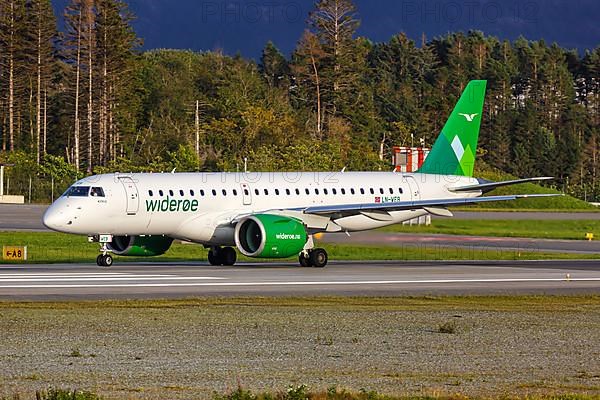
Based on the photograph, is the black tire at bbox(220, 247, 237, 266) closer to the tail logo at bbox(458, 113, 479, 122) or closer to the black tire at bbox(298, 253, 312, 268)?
the black tire at bbox(298, 253, 312, 268)

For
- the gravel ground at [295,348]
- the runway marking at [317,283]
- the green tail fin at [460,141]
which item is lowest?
the gravel ground at [295,348]

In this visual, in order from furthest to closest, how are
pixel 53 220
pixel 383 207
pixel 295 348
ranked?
pixel 383 207 → pixel 53 220 → pixel 295 348

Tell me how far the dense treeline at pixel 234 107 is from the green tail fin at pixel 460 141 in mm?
41716

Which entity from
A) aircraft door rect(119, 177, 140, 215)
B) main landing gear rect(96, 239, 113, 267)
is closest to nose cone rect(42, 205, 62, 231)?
main landing gear rect(96, 239, 113, 267)

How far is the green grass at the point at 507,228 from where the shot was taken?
55.8m

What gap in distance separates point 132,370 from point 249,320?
22.6 feet

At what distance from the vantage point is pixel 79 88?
112m

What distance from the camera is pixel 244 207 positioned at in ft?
139

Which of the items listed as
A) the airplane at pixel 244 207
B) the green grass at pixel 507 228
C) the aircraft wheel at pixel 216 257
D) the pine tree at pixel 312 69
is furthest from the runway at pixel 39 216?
the pine tree at pixel 312 69

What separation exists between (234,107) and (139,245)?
Answer: 7608 cm

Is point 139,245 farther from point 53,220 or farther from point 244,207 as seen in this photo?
point 53,220

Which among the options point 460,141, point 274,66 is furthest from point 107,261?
point 274,66

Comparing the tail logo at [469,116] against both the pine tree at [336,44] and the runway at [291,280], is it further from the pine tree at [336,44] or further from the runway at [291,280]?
the pine tree at [336,44]

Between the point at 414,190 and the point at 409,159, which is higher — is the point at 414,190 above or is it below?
below
